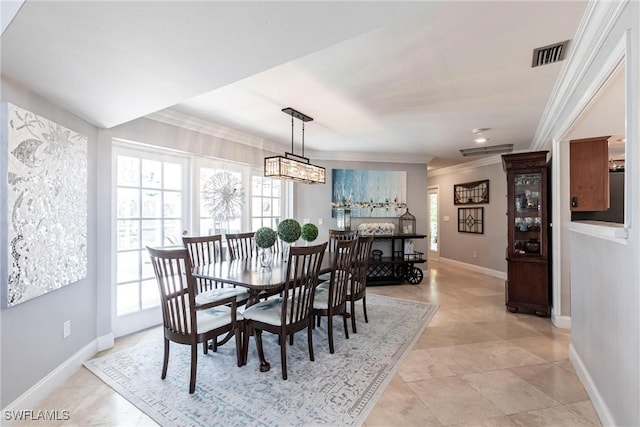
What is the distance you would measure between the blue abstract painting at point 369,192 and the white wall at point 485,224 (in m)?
1.90

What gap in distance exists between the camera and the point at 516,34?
75.5 inches

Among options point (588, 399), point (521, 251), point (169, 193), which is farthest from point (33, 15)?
point (521, 251)

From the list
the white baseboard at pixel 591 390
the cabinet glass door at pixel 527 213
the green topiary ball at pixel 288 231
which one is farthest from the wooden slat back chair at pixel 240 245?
the cabinet glass door at pixel 527 213

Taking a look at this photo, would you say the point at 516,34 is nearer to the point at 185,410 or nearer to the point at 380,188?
the point at 185,410

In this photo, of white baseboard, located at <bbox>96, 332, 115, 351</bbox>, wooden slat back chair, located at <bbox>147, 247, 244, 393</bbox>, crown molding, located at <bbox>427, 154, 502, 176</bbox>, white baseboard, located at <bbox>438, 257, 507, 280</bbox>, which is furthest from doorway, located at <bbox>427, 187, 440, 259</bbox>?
white baseboard, located at <bbox>96, 332, 115, 351</bbox>

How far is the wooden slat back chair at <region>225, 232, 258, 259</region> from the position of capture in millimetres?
3545

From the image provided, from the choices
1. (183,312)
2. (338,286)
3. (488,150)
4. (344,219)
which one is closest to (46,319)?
(183,312)

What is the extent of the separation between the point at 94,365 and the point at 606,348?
3.73 m

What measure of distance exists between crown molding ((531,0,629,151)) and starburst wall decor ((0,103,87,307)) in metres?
3.42

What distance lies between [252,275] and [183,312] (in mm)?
623

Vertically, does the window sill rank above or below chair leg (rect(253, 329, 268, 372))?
above

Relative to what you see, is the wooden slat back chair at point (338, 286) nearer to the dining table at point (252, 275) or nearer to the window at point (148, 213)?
the dining table at point (252, 275)

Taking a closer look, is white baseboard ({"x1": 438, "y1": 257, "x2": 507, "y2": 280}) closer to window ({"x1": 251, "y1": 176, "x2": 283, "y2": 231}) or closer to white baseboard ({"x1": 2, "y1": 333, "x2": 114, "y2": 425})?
window ({"x1": 251, "y1": 176, "x2": 283, "y2": 231})

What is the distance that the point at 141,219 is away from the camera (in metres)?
3.30
